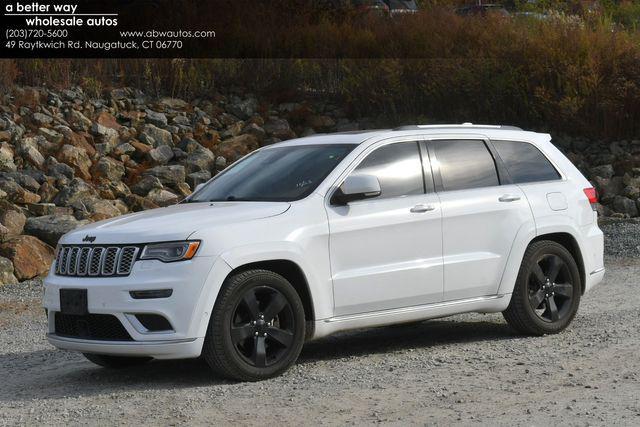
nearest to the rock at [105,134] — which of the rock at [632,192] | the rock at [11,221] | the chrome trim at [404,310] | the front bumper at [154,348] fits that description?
the rock at [11,221]

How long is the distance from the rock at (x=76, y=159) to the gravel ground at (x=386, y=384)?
998 centimetres

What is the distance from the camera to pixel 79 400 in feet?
25.1

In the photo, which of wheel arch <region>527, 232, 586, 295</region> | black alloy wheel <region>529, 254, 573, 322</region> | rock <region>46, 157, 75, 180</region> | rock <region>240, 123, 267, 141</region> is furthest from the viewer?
rock <region>240, 123, 267, 141</region>

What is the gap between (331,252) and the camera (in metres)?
8.30

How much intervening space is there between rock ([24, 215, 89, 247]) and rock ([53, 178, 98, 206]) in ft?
4.21

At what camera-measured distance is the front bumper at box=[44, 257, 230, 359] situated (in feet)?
25.1

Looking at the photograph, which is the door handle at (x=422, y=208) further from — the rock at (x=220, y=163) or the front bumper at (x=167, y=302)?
the rock at (x=220, y=163)

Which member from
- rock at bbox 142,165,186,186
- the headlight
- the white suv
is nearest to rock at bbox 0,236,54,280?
rock at bbox 142,165,186,186

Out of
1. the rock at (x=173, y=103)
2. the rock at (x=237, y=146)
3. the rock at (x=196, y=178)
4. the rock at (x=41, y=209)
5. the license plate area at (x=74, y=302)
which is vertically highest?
the rock at (x=173, y=103)

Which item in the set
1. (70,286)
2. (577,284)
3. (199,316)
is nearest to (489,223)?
(577,284)

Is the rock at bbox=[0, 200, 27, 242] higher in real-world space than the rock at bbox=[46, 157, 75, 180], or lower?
lower

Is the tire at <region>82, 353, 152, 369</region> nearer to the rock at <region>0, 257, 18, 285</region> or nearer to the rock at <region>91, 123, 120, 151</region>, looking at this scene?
the rock at <region>0, 257, 18, 285</region>

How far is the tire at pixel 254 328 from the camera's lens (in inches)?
307

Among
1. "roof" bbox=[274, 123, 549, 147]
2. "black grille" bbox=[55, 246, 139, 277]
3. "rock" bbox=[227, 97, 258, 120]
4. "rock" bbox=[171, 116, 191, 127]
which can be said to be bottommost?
"black grille" bbox=[55, 246, 139, 277]
